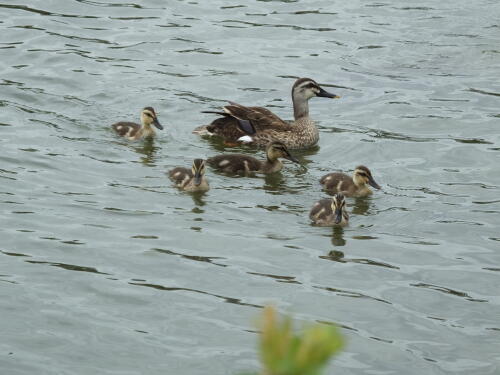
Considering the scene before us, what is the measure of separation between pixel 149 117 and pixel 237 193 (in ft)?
6.09

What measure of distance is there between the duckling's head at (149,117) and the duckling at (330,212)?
112 inches

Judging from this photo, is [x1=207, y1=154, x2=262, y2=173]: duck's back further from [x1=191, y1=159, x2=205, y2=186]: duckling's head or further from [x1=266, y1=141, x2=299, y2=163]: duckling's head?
[x1=191, y1=159, x2=205, y2=186]: duckling's head

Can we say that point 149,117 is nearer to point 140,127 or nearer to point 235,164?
point 140,127

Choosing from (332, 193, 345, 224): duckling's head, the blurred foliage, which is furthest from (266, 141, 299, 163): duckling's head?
the blurred foliage

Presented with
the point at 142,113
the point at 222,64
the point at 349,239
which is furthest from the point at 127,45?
the point at 349,239

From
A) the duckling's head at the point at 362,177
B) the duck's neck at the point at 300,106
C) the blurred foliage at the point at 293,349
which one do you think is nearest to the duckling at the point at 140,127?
the duck's neck at the point at 300,106

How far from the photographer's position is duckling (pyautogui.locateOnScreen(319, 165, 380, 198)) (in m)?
8.76

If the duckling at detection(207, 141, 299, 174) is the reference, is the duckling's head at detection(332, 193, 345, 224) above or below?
below

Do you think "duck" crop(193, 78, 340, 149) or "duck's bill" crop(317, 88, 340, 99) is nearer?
"duck" crop(193, 78, 340, 149)

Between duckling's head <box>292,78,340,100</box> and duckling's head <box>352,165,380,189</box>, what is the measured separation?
2461 mm

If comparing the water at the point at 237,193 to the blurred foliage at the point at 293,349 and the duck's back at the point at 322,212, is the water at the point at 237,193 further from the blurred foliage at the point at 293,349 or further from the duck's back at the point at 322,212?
the blurred foliage at the point at 293,349

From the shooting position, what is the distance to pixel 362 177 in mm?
8758

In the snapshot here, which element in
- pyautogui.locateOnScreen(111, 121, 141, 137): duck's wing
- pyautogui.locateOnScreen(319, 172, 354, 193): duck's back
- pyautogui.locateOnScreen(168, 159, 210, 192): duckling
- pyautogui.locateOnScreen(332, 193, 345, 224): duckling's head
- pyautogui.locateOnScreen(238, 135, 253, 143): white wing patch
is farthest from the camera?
pyautogui.locateOnScreen(238, 135, 253, 143): white wing patch

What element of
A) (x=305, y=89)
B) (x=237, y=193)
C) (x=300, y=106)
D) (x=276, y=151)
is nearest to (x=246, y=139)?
(x=300, y=106)
